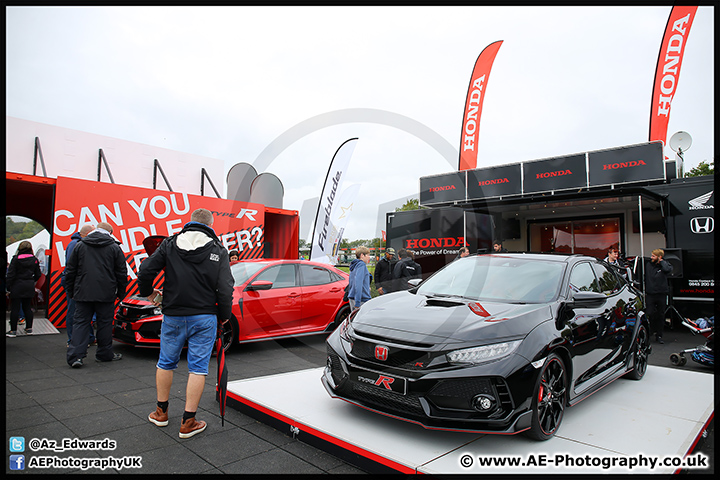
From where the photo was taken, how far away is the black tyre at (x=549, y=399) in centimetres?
264

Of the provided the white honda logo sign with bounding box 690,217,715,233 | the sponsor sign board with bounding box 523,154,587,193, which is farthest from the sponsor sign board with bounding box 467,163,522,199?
the white honda logo sign with bounding box 690,217,715,233

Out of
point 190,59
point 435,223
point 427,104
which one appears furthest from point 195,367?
point 435,223

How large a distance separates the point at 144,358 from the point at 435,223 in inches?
322

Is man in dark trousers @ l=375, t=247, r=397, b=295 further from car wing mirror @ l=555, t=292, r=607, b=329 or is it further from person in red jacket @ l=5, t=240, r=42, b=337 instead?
person in red jacket @ l=5, t=240, r=42, b=337

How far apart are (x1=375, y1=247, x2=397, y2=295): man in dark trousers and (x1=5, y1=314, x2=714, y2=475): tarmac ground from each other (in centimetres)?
276

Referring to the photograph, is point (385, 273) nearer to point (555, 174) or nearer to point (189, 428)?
point (189, 428)

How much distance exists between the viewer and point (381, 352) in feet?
9.34

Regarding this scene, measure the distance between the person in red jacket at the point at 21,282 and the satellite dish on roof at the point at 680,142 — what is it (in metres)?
15.2

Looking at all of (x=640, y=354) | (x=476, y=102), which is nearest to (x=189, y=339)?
(x=640, y=354)

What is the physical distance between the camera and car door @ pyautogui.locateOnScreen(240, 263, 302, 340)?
5922 mm

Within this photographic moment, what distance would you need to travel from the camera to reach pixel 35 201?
35.7 feet

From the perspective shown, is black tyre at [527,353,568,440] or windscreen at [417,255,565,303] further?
windscreen at [417,255,565,303]

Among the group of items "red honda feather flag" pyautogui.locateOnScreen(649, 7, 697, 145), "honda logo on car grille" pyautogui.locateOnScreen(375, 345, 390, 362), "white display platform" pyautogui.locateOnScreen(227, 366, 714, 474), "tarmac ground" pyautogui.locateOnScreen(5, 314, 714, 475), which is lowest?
"tarmac ground" pyautogui.locateOnScreen(5, 314, 714, 475)

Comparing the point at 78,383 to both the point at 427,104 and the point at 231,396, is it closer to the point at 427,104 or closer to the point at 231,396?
the point at 231,396
